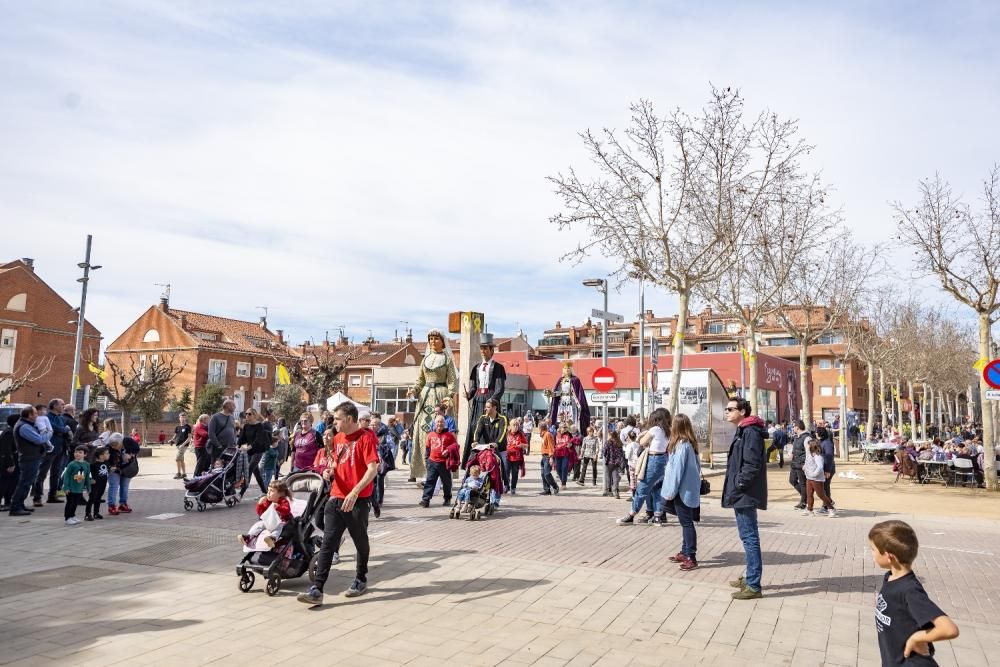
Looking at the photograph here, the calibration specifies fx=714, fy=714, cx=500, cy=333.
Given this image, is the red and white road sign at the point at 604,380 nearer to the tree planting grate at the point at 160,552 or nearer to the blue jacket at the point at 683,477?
the blue jacket at the point at 683,477

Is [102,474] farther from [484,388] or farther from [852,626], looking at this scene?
[852,626]

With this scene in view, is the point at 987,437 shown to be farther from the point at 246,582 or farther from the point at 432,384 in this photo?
the point at 246,582

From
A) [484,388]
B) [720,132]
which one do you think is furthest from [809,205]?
[484,388]

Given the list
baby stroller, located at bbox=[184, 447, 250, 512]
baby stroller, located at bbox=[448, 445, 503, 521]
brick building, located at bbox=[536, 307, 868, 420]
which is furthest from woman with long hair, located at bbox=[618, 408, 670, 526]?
brick building, located at bbox=[536, 307, 868, 420]

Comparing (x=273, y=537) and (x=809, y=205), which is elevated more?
(x=809, y=205)

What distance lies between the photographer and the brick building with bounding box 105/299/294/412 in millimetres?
58062

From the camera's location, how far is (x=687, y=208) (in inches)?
730

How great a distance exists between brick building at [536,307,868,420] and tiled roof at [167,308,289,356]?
1159 inches

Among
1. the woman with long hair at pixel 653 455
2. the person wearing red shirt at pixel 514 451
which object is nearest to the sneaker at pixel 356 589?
the woman with long hair at pixel 653 455

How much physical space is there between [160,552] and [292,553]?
2.57m

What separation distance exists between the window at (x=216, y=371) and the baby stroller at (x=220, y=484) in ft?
162

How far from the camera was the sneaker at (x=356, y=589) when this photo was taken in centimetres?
628

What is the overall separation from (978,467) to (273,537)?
1860 centimetres

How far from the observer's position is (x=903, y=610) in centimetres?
319
